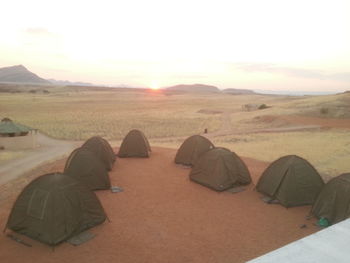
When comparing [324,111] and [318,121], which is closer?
[318,121]

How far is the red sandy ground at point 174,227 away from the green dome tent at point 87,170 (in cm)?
68

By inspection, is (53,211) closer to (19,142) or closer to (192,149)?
(192,149)

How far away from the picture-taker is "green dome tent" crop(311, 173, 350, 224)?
11.5 metres

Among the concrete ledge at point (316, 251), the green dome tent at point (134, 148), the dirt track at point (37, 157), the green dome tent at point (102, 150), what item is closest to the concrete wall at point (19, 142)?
the dirt track at point (37, 157)

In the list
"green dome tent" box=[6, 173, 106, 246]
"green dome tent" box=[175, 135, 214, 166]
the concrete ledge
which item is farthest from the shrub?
the concrete ledge

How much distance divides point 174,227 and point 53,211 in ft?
14.6

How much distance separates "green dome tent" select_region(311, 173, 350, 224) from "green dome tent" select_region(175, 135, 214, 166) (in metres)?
8.59

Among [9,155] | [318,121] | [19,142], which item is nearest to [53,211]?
[9,155]

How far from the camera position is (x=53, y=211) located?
10539 mm

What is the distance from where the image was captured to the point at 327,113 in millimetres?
51094

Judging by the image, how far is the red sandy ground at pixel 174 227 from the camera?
990 centimetres

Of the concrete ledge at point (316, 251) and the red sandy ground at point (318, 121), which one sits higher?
the concrete ledge at point (316, 251)

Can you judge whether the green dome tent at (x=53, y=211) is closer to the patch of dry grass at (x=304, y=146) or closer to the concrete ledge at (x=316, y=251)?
the concrete ledge at (x=316, y=251)

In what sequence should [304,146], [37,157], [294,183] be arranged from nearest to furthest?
[294,183], [37,157], [304,146]
